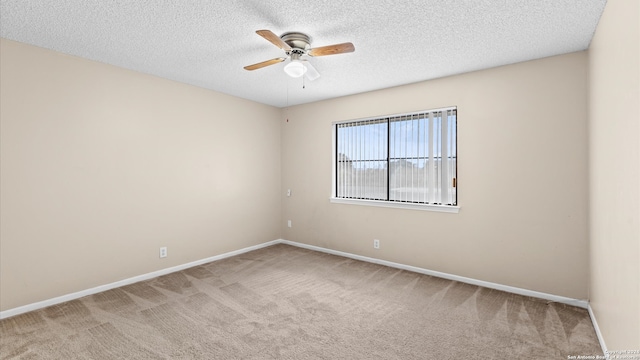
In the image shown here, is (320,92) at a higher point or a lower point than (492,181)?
higher

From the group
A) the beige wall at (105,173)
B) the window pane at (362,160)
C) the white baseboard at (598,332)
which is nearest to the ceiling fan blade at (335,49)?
the window pane at (362,160)

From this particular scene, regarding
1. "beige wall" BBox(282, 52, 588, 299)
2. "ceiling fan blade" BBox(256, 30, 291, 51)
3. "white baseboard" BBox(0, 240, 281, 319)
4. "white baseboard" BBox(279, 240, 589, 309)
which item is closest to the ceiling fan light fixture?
"ceiling fan blade" BBox(256, 30, 291, 51)

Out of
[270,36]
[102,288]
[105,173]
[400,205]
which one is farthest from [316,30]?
[102,288]

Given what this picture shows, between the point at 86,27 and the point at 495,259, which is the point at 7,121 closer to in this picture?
the point at 86,27

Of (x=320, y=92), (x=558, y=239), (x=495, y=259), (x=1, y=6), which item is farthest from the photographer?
(x=320, y=92)

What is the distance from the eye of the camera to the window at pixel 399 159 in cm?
375

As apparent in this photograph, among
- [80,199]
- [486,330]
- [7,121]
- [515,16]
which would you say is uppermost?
[515,16]

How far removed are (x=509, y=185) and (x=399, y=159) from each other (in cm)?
137

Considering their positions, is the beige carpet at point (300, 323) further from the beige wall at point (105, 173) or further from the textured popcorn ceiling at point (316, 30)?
the textured popcorn ceiling at point (316, 30)

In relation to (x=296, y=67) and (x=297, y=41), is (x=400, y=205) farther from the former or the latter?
(x=297, y=41)

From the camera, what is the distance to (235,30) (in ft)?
8.23

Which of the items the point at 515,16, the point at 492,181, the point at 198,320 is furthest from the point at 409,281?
the point at 515,16

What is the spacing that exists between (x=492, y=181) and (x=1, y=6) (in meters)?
4.63

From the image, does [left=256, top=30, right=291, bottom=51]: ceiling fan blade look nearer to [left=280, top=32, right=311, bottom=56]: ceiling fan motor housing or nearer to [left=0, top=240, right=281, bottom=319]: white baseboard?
[left=280, top=32, right=311, bottom=56]: ceiling fan motor housing
